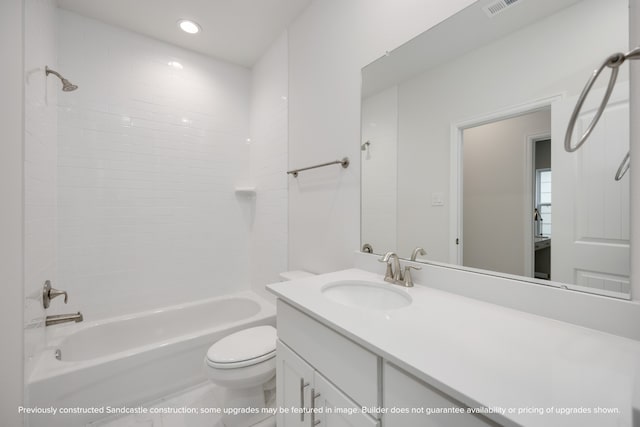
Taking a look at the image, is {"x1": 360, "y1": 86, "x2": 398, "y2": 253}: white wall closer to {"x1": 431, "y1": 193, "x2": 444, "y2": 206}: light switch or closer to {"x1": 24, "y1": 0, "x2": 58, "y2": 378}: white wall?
{"x1": 431, "y1": 193, "x2": 444, "y2": 206}: light switch

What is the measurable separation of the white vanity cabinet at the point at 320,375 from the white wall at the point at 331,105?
2.07ft

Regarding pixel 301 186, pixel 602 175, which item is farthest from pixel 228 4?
pixel 602 175

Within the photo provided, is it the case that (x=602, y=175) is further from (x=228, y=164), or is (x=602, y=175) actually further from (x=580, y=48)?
(x=228, y=164)

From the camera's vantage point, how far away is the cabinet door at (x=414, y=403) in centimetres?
50

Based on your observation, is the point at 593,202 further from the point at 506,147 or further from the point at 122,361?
the point at 122,361

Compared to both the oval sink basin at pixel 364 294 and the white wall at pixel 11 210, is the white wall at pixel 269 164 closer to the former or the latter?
the oval sink basin at pixel 364 294

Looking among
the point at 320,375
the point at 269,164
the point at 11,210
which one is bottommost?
the point at 320,375

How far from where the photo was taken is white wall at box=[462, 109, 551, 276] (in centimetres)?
89

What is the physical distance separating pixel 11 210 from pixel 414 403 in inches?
61.8

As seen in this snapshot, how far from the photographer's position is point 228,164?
251 cm

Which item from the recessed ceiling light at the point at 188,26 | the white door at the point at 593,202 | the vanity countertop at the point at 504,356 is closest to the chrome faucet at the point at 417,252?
the vanity countertop at the point at 504,356

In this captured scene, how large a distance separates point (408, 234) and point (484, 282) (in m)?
0.39

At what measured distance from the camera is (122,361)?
4.94ft

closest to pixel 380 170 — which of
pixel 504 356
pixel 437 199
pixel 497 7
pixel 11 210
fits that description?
pixel 437 199
